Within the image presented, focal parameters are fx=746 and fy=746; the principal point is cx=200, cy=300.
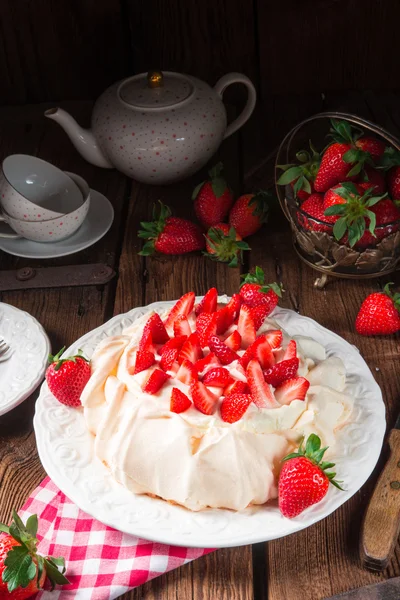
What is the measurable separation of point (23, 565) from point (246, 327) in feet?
1.67

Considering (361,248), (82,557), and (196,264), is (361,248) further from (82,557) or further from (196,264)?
(82,557)

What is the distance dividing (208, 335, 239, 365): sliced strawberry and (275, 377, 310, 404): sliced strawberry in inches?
3.9

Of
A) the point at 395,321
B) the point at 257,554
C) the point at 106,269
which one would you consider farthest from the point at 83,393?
the point at 395,321

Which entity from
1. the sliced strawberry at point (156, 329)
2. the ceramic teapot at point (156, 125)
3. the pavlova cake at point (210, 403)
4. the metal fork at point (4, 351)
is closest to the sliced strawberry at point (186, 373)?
the pavlova cake at point (210, 403)

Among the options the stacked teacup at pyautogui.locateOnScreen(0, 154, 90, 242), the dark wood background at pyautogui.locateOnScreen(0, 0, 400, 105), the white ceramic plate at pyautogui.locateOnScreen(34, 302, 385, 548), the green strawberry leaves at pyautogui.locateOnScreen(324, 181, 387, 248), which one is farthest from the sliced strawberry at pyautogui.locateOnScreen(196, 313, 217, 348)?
the dark wood background at pyautogui.locateOnScreen(0, 0, 400, 105)

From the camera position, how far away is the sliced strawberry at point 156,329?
125 centimetres

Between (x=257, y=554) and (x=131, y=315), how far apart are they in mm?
537

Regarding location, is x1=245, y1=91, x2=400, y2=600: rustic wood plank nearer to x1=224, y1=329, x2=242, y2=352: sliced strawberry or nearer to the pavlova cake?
the pavlova cake

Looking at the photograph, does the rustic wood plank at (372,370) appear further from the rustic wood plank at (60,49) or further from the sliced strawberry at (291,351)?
the rustic wood plank at (60,49)

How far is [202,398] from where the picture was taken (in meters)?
1.12

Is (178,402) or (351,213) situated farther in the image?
(351,213)

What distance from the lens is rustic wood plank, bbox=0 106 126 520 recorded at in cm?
125

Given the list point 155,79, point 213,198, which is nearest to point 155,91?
point 155,79

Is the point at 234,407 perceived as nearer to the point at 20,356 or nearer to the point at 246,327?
the point at 246,327
